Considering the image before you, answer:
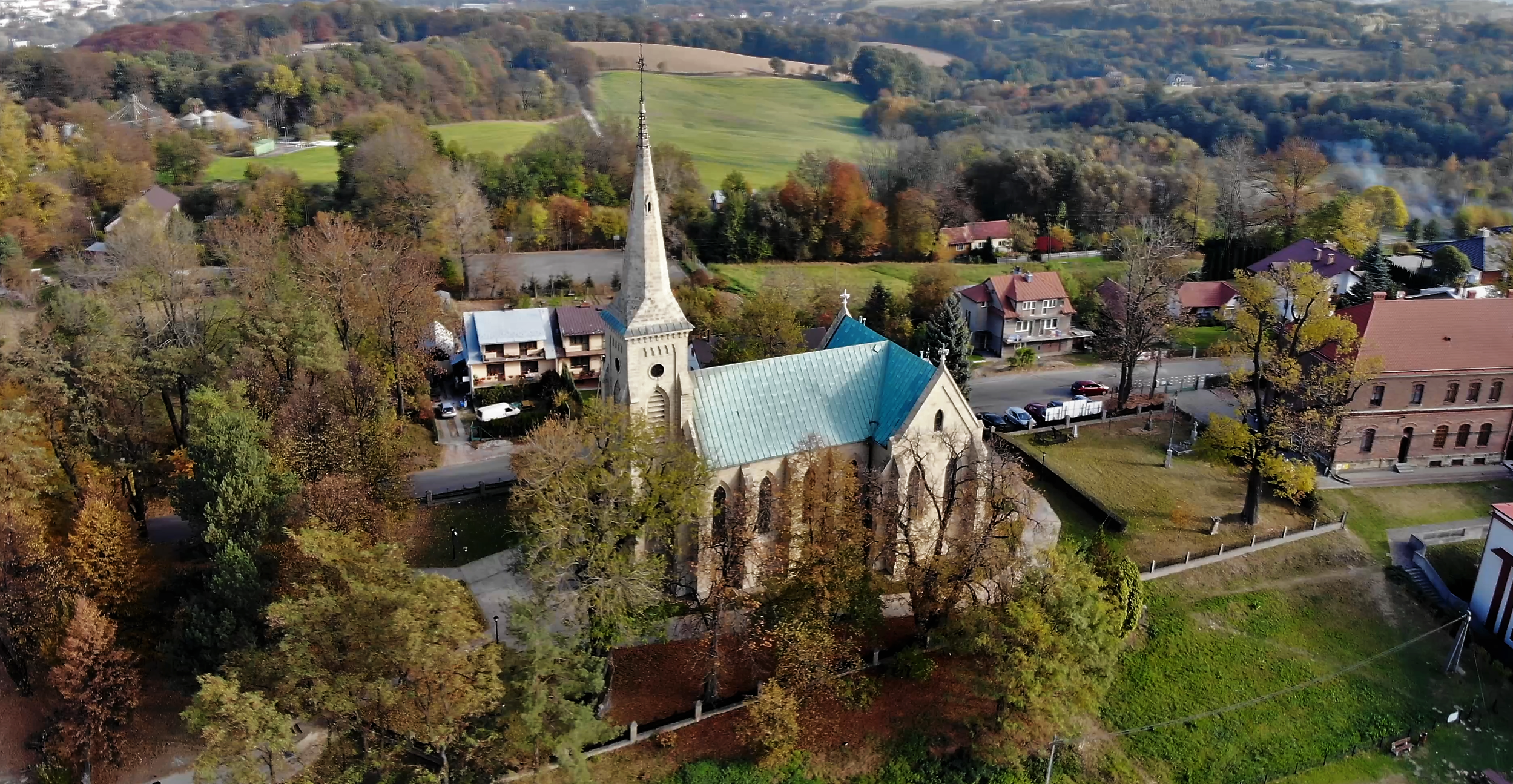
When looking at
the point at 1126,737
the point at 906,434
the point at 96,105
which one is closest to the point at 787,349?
the point at 906,434

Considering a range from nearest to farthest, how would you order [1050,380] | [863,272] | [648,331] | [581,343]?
1. [648,331]
2. [1050,380]
3. [581,343]
4. [863,272]

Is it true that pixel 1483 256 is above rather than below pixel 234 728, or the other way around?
above

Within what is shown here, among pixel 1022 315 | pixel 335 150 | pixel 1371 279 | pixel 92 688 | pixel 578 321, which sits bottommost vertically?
pixel 92 688

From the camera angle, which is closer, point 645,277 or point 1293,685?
point 645,277

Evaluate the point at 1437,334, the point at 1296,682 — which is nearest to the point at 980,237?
the point at 1437,334

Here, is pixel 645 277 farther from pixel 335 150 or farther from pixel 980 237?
pixel 335 150

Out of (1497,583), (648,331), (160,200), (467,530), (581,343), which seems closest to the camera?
(648,331)
